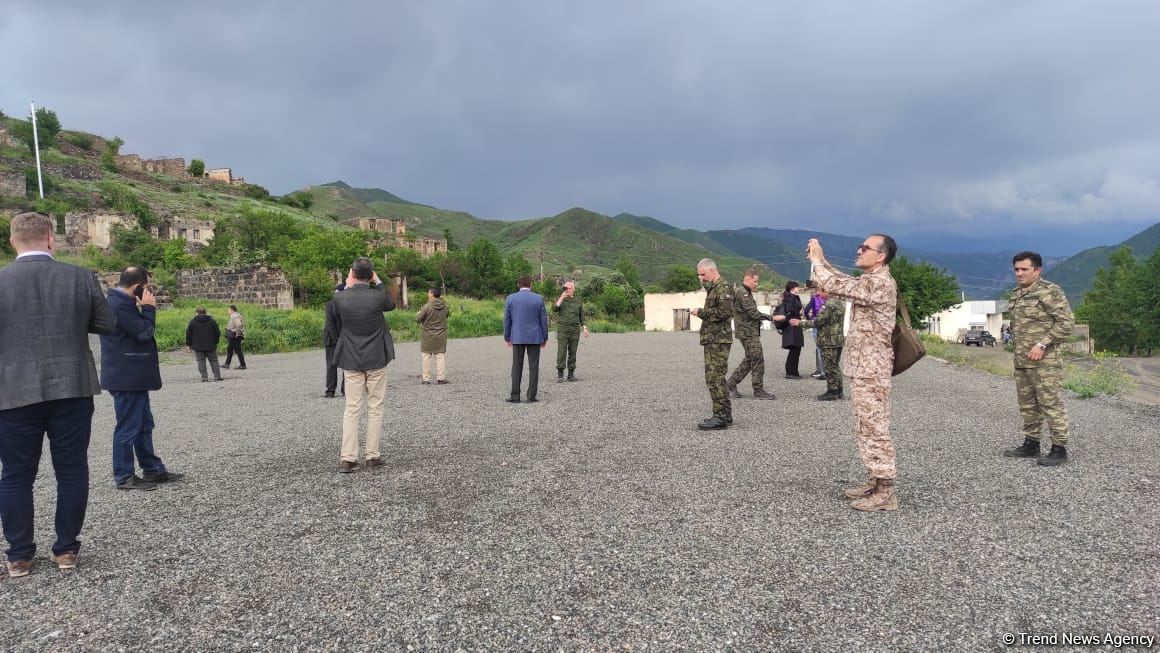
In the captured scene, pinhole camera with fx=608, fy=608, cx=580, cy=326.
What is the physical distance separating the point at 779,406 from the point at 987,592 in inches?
236

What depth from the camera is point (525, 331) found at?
963cm

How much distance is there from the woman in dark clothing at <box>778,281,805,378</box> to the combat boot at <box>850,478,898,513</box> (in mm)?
5636

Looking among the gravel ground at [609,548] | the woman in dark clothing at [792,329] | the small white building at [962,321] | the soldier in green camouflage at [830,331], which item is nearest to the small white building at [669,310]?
the small white building at [962,321]

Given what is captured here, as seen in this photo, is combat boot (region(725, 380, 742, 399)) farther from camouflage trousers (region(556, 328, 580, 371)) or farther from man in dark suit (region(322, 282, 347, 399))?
man in dark suit (region(322, 282, 347, 399))

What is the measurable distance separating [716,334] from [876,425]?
2921 mm

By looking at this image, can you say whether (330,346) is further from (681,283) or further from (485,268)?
(681,283)

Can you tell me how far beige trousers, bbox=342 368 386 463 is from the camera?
18.7 ft

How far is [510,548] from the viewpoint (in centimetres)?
381

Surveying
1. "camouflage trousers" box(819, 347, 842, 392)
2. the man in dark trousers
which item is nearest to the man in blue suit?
"camouflage trousers" box(819, 347, 842, 392)

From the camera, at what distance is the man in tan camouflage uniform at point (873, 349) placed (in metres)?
4.29

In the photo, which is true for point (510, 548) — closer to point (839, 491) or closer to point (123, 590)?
point (123, 590)

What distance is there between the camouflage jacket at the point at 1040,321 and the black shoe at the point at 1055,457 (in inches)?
29.9

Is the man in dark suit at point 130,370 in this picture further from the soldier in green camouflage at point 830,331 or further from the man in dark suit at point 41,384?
the soldier in green camouflage at point 830,331

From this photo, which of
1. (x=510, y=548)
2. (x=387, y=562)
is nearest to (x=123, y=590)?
(x=387, y=562)
